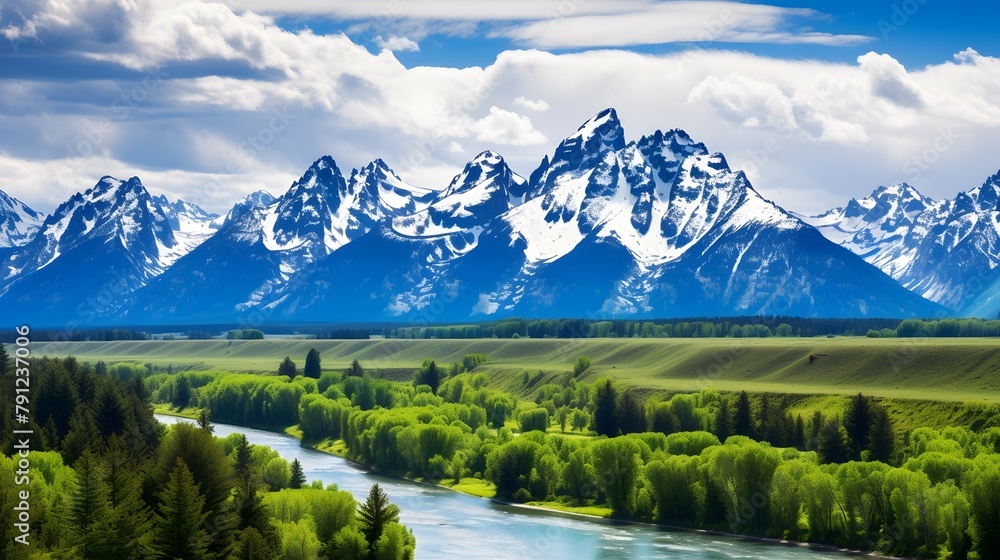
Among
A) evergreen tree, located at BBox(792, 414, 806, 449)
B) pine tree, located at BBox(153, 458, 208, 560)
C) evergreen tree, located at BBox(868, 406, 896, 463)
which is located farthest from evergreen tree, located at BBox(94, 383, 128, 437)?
evergreen tree, located at BBox(792, 414, 806, 449)

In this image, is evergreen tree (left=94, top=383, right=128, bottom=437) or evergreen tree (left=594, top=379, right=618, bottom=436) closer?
evergreen tree (left=94, top=383, right=128, bottom=437)

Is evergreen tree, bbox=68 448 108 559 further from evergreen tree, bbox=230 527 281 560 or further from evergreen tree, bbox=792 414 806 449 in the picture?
evergreen tree, bbox=792 414 806 449

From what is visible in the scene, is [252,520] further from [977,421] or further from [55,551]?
[977,421]

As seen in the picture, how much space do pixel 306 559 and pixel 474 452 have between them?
7627 centimetres

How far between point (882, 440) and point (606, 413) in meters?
49.5

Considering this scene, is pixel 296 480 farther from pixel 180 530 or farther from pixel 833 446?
pixel 833 446

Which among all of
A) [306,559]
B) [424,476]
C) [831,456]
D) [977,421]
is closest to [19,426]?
[306,559]

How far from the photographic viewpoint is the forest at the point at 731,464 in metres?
112

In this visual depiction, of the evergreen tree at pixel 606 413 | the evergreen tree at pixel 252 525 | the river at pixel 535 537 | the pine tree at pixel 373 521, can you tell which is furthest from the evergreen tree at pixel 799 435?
the evergreen tree at pixel 252 525

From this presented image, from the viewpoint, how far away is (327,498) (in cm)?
9850

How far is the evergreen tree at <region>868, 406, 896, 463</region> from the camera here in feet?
467

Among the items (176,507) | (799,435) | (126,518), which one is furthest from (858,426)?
(126,518)

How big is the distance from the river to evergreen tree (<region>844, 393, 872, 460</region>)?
33199mm

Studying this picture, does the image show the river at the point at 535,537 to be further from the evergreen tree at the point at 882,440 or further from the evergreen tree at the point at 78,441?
the evergreen tree at the point at 882,440
